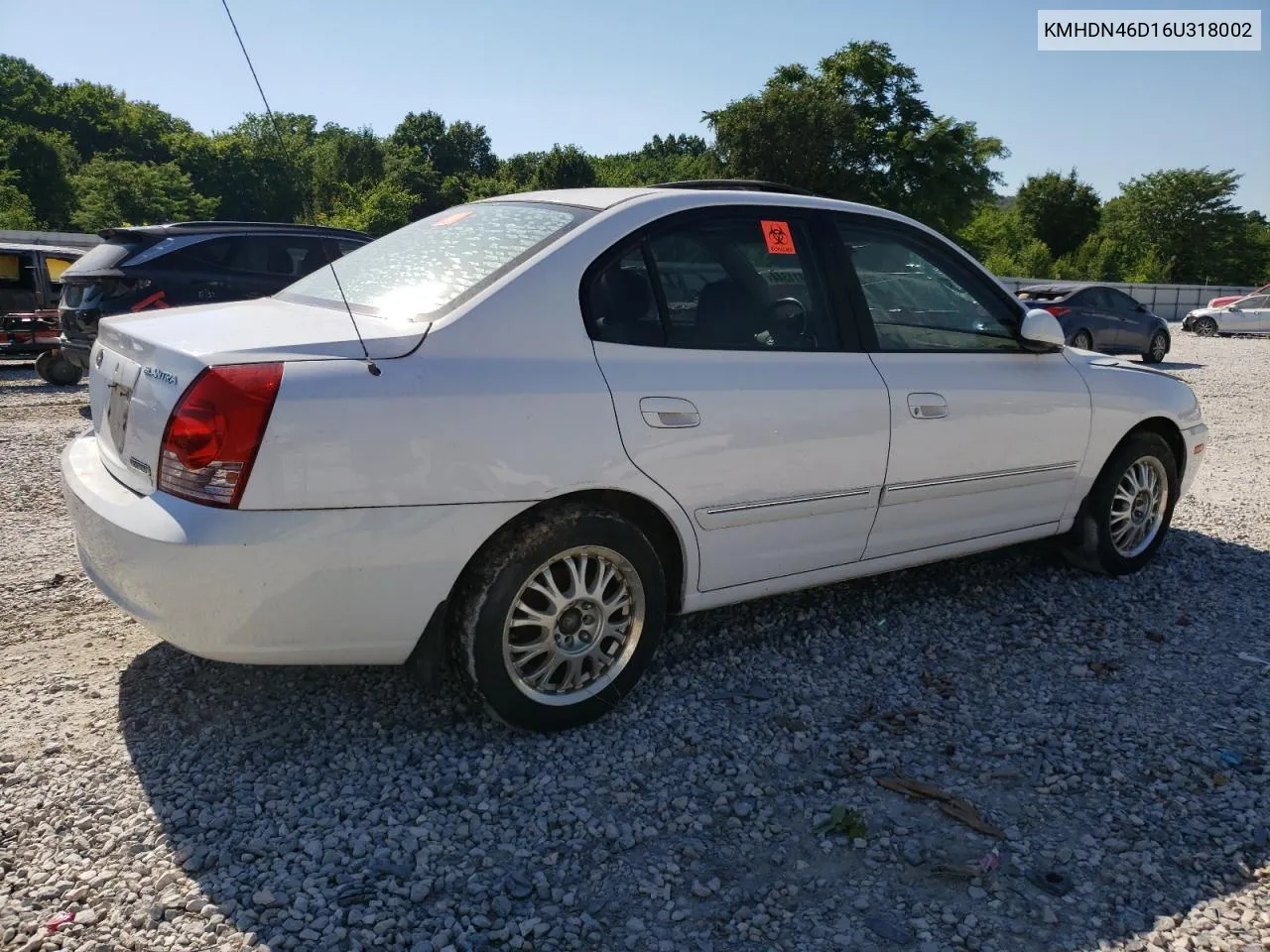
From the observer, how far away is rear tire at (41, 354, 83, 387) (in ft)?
38.1

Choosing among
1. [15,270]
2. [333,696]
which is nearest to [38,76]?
[15,270]

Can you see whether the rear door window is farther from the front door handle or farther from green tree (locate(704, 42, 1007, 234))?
green tree (locate(704, 42, 1007, 234))

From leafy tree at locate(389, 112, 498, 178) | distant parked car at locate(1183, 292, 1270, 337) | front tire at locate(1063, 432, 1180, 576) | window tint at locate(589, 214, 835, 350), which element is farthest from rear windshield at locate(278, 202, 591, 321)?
leafy tree at locate(389, 112, 498, 178)

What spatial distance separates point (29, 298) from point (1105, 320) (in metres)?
18.4

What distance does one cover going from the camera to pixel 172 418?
269 centimetres

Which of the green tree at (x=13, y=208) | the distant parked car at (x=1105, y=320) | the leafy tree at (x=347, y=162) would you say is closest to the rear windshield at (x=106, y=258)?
the distant parked car at (x=1105, y=320)

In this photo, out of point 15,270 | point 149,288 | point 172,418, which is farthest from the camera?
point 15,270

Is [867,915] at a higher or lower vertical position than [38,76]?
lower

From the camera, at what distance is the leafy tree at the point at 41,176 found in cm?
5516

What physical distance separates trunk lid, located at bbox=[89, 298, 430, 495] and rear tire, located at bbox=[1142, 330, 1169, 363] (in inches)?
790

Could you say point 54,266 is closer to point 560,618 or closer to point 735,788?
point 560,618

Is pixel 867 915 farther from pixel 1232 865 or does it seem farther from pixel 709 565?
pixel 709 565

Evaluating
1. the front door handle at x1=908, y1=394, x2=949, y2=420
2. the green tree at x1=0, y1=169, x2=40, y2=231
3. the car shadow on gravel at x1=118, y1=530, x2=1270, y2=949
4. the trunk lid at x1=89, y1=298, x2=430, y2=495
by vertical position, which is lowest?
the car shadow on gravel at x1=118, y1=530, x2=1270, y2=949

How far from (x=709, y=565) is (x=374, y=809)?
1.36 meters
